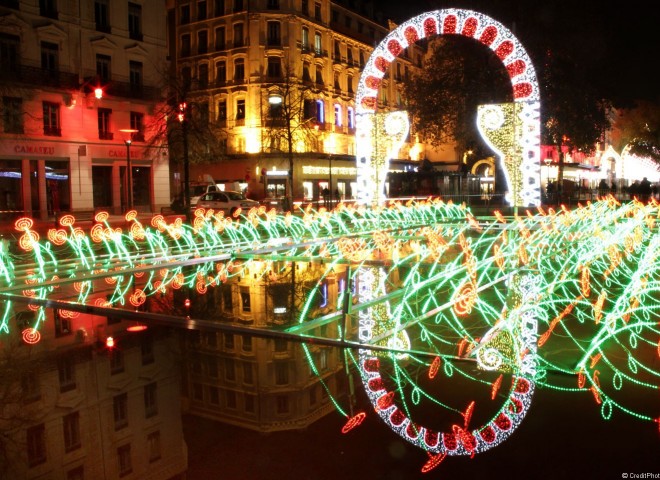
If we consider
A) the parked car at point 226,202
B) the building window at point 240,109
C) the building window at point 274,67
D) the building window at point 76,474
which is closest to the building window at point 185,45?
the building window at point 240,109

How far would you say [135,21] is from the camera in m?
37.3

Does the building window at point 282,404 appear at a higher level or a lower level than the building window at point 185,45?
lower

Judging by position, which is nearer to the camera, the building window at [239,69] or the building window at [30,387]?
the building window at [30,387]

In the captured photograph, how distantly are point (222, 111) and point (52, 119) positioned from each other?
22.5 metres

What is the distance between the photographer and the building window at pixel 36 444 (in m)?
4.08

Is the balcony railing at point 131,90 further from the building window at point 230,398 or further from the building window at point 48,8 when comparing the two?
the building window at point 230,398

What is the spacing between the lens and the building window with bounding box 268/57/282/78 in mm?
53025

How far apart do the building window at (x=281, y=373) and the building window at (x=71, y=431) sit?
5.28ft

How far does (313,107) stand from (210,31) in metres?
10.3

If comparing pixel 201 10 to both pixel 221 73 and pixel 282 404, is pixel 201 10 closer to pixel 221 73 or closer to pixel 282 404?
pixel 221 73

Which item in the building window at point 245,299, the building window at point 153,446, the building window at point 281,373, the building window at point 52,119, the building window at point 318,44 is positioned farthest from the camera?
the building window at point 318,44

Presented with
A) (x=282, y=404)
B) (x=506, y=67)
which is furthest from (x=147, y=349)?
(x=506, y=67)

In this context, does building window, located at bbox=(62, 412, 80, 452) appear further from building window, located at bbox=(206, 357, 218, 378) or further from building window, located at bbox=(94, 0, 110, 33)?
building window, located at bbox=(94, 0, 110, 33)

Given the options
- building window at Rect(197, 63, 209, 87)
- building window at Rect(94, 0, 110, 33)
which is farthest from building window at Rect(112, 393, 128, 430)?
building window at Rect(197, 63, 209, 87)
